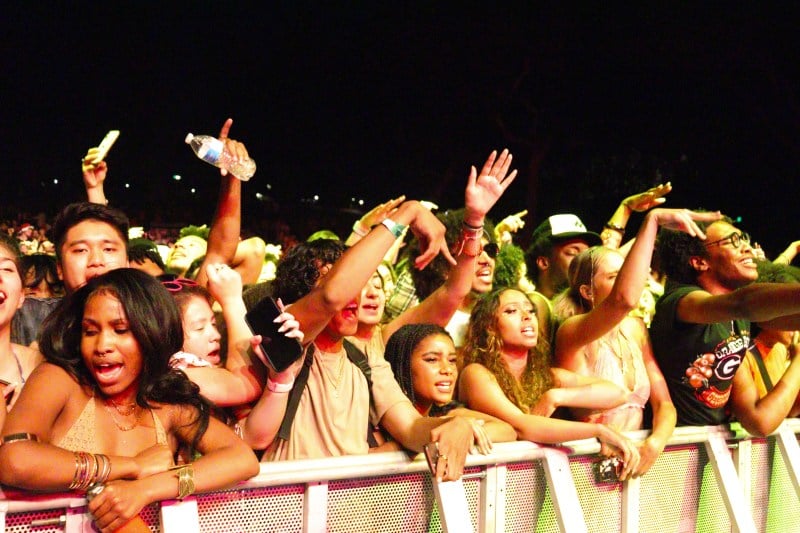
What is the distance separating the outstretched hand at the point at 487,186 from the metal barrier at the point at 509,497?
99cm

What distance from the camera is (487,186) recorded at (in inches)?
143

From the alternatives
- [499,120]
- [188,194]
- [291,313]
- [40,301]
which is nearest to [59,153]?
[188,194]

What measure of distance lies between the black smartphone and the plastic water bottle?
1.02 meters

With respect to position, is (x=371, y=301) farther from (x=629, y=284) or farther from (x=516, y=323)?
(x=629, y=284)

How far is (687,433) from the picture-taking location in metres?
3.94

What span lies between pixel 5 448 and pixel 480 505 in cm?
170

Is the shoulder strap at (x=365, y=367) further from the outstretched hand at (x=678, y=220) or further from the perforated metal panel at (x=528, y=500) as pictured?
the outstretched hand at (x=678, y=220)

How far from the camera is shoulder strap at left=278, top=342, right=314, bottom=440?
2992mm

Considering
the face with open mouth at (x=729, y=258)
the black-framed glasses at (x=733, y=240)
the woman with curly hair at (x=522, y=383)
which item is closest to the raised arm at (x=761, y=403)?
the face with open mouth at (x=729, y=258)

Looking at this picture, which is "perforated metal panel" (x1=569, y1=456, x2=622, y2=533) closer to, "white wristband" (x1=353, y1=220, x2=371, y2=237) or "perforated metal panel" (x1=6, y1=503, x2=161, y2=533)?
"white wristband" (x1=353, y1=220, x2=371, y2=237)

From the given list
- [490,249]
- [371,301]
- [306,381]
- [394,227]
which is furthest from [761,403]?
[306,381]

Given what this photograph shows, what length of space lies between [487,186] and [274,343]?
131 centimetres

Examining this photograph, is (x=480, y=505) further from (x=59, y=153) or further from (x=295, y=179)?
(x=295, y=179)

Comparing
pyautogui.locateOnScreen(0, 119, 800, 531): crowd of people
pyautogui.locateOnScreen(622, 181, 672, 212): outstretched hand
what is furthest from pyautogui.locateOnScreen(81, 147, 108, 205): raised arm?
pyautogui.locateOnScreen(622, 181, 672, 212): outstretched hand
